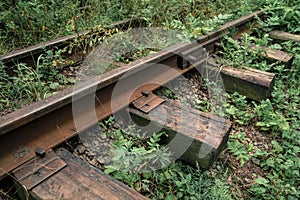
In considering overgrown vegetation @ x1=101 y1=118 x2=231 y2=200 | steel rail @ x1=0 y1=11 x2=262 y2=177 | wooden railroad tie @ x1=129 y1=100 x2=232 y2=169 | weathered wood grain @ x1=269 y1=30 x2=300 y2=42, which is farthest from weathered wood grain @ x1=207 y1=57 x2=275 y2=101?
weathered wood grain @ x1=269 y1=30 x2=300 y2=42

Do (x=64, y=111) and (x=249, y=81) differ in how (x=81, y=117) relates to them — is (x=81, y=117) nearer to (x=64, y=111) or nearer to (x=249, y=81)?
(x=64, y=111)

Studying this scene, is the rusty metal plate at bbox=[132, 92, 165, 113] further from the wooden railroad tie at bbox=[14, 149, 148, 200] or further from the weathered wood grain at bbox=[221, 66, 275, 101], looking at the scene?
the weathered wood grain at bbox=[221, 66, 275, 101]

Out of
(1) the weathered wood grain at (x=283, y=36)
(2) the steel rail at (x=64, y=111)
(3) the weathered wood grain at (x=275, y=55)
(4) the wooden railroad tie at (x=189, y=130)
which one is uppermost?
(2) the steel rail at (x=64, y=111)

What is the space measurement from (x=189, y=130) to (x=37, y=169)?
107 centimetres

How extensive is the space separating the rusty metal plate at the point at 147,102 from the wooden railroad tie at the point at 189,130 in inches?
0.9

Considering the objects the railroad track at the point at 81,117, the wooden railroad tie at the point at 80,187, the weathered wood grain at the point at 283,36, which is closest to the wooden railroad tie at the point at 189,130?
the railroad track at the point at 81,117

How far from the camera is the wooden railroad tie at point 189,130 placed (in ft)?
7.01

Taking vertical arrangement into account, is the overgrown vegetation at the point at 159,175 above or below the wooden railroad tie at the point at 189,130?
below

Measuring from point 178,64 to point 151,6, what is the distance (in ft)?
4.20

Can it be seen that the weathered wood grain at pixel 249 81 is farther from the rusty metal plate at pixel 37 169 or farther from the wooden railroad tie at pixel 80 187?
the rusty metal plate at pixel 37 169

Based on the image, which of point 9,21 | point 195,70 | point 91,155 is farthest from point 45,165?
point 9,21

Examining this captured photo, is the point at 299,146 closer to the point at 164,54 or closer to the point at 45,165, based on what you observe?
the point at 164,54

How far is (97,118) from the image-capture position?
2438 mm

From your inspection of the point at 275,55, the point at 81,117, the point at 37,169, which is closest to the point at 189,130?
the point at 81,117
